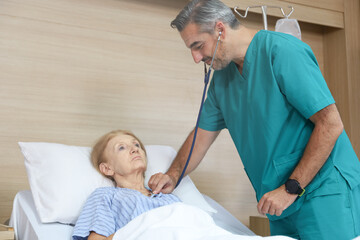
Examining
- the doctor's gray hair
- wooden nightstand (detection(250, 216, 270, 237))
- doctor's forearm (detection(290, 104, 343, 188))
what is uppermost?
the doctor's gray hair

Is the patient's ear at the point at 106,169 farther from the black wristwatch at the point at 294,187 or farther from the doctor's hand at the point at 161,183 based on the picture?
the black wristwatch at the point at 294,187

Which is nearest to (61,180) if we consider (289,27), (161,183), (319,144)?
(161,183)

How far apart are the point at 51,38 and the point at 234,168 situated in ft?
4.13

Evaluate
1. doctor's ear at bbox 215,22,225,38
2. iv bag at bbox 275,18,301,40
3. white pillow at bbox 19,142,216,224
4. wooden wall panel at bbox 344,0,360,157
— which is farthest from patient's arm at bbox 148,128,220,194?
wooden wall panel at bbox 344,0,360,157

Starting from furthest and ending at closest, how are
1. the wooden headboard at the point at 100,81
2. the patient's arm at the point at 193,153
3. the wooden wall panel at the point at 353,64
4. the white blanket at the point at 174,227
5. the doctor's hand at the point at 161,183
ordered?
the wooden wall panel at the point at 353,64 < the wooden headboard at the point at 100,81 < the patient's arm at the point at 193,153 < the doctor's hand at the point at 161,183 < the white blanket at the point at 174,227

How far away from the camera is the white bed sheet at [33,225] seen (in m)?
1.59

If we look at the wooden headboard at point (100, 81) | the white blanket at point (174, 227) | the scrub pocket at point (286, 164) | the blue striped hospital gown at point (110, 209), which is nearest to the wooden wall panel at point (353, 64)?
the wooden headboard at point (100, 81)

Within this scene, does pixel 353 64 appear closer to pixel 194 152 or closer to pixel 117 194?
pixel 194 152

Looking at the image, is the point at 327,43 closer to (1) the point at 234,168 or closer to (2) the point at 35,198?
(1) the point at 234,168

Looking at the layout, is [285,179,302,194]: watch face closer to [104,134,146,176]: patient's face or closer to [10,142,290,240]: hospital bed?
[10,142,290,240]: hospital bed

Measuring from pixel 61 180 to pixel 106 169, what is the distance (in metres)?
0.20

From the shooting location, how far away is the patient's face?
6.08 ft

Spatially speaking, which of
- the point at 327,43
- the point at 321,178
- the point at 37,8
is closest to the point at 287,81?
the point at 321,178

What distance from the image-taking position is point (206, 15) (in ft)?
5.42
